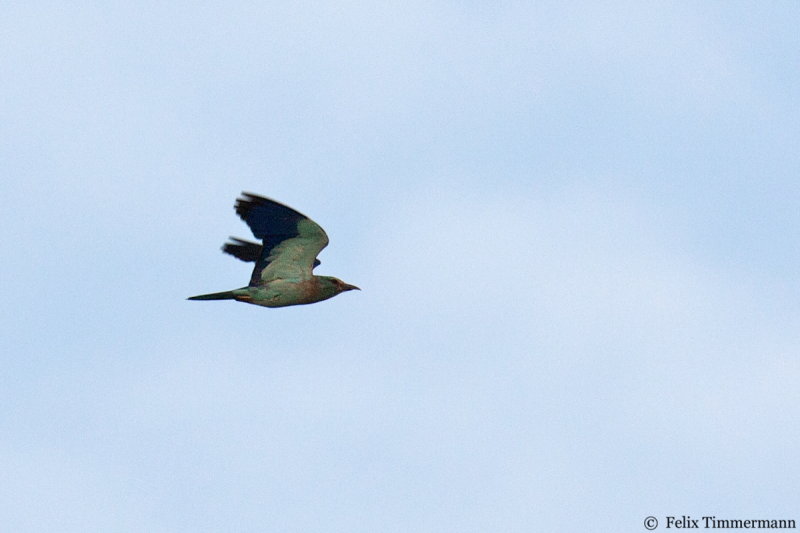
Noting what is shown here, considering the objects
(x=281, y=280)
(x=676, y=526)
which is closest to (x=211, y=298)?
(x=281, y=280)

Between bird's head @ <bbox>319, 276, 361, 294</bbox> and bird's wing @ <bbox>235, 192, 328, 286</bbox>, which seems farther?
bird's head @ <bbox>319, 276, 361, 294</bbox>

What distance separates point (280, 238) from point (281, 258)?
1.32 ft

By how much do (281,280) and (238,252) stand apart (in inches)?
116

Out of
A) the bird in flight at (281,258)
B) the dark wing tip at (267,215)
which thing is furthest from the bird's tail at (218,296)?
the dark wing tip at (267,215)

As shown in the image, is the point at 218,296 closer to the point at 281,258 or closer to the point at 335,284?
the point at 281,258

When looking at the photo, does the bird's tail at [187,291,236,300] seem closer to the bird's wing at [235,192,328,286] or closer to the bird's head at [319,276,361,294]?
the bird's wing at [235,192,328,286]

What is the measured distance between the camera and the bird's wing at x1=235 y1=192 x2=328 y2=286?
27.2 meters

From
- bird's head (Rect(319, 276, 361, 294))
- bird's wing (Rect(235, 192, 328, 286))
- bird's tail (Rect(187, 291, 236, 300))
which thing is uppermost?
bird's wing (Rect(235, 192, 328, 286))

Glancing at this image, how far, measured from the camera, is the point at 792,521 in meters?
28.2

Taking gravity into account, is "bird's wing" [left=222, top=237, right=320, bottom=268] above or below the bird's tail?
above

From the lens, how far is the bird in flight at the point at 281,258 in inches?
1071

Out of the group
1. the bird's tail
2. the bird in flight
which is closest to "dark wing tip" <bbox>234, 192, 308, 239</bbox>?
the bird in flight

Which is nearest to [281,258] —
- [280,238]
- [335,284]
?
[280,238]

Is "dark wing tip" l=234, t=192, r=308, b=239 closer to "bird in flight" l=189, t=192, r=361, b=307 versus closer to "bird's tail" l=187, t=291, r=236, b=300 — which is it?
"bird in flight" l=189, t=192, r=361, b=307
